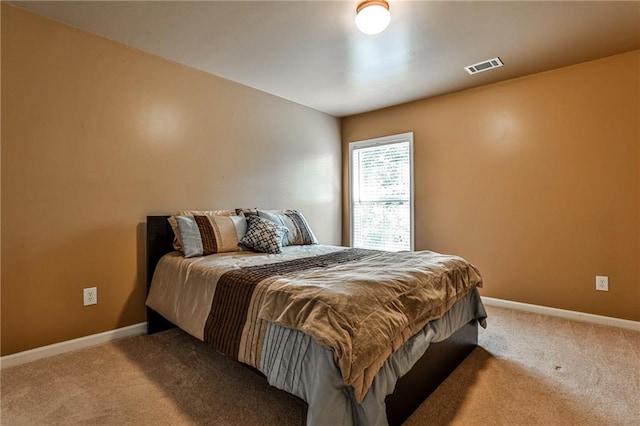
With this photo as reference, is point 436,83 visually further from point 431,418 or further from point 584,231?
point 431,418

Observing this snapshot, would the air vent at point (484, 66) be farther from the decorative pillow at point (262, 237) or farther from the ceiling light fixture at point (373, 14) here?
the decorative pillow at point (262, 237)

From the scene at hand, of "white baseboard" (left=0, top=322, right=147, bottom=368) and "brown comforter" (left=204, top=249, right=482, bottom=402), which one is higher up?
"brown comforter" (left=204, top=249, right=482, bottom=402)

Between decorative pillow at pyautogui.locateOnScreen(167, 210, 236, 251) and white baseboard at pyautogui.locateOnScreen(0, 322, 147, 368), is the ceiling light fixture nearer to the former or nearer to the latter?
decorative pillow at pyautogui.locateOnScreen(167, 210, 236, 251)

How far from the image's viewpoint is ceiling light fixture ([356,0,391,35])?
6.45 ft

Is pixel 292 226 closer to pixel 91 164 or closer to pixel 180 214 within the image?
pixel 180 214

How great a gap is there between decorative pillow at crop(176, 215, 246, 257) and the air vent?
259cm

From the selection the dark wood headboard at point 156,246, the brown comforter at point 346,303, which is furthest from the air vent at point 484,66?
the dark wood headboard at point 156,246

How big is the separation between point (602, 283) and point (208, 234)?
343 centimetres

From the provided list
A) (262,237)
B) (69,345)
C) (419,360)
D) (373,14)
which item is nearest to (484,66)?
(373,14)

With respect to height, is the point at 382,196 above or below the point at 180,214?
above

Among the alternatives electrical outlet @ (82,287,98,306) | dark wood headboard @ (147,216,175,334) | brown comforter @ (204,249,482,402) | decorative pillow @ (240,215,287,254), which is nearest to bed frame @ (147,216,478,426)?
dark wood headboard @ (147,216,175,334)

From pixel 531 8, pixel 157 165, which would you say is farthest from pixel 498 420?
pixel 157 165

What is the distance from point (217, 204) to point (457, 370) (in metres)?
2.47

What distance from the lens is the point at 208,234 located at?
2.60 m
